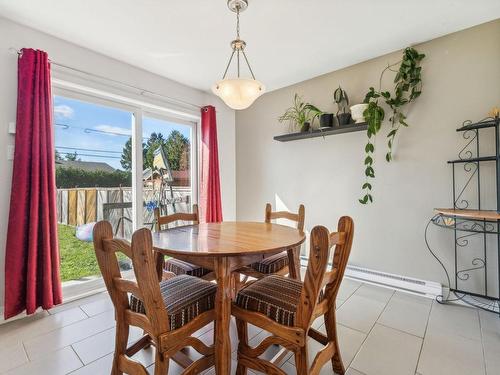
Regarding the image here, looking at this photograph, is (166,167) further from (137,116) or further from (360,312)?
(360,312)

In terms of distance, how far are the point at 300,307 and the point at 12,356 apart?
5.95 ft

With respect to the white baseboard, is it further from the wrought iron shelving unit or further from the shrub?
the shrub

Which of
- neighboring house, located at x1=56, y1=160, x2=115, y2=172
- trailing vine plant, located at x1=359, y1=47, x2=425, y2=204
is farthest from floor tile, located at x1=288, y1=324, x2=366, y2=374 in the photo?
neighboring house, located at x1=56, y1=160, x2=115, y2=172

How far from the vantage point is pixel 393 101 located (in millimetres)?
2398

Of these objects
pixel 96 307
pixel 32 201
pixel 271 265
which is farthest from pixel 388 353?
pixel 32 201

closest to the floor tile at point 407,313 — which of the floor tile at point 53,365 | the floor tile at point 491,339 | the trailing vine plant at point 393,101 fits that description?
the floor tile at point 491,339

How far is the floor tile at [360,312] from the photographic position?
1.89 meters

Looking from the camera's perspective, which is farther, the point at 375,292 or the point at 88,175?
the point at 88,175

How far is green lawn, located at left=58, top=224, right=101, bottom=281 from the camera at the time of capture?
242 centimetres

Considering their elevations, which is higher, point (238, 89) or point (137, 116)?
point (137, 116)

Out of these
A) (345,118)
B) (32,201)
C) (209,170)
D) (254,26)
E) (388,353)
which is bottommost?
(388,353)

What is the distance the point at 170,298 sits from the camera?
1.24 metres

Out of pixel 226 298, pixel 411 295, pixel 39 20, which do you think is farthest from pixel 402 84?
pixel 39 20

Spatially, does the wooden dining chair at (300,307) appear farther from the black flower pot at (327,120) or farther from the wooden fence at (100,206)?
the wooden fence at (100,206)
